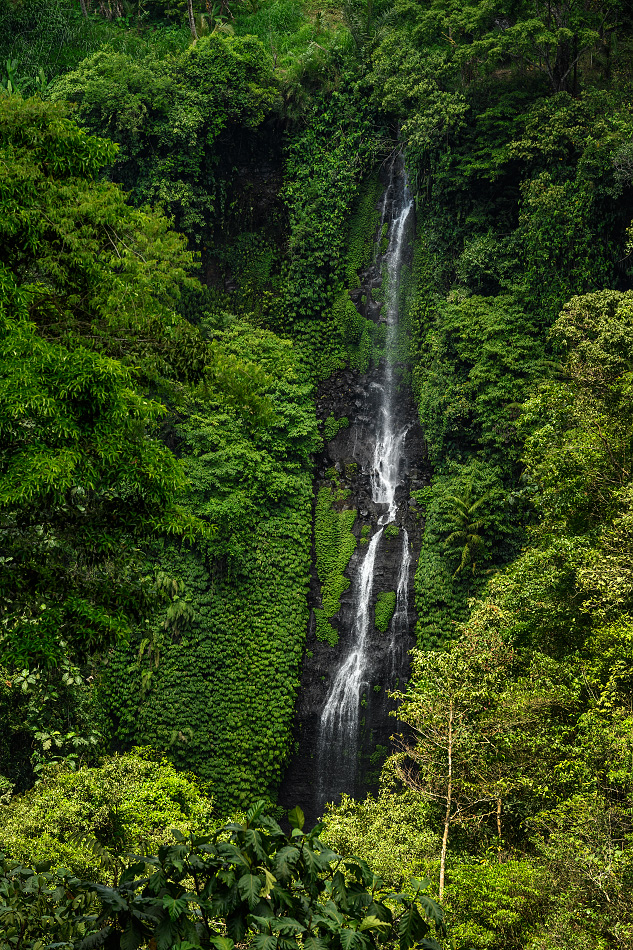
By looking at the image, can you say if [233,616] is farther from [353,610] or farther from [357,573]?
[357,573]

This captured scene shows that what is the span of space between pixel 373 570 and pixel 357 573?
0.43 meters

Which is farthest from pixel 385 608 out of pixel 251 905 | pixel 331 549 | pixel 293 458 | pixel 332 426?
pixel 251 905

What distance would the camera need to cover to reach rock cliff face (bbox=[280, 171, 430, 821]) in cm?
1644

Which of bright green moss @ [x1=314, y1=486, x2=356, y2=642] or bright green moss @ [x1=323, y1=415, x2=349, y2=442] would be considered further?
bright green moss @ [x1=323, y1=415, x2=349, y2=442]

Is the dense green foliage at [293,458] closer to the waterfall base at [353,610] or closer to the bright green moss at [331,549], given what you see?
the bright green moss at [331,549]

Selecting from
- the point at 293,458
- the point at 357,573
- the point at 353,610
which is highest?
the point at 293,458

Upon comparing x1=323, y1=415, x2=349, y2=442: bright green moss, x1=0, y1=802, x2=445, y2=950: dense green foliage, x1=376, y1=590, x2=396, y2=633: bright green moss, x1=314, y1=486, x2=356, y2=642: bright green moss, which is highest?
x1=323, y1=415, x2=349, y2=442: bright green moss

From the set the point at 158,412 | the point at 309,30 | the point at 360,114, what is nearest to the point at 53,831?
the point at 158,412

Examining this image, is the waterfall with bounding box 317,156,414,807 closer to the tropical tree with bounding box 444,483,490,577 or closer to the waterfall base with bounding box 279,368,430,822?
the waterfall base with bounding box 279,368,430,822

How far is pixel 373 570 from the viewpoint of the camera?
1839 cm

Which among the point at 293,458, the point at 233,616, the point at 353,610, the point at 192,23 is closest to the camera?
the point at 233,616

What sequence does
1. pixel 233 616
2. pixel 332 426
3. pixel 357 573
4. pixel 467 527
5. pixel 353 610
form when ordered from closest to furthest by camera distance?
pixel 467 527 < pixel 233 616 < pixel 353 610 < pixel 357 573 < pixel 332 426

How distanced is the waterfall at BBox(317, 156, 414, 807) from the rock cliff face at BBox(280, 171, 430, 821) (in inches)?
2.9

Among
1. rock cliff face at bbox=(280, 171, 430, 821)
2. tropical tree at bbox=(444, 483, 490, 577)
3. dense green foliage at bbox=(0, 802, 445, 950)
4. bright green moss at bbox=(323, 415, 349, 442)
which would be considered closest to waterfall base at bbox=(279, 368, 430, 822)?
rock cliff face at bbox=(280, 171, 430, 821)
